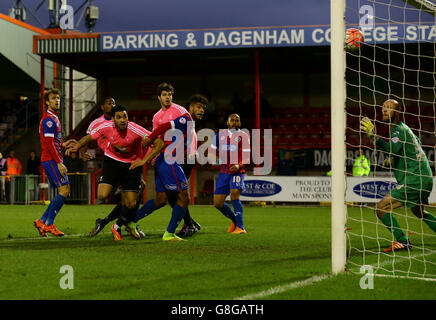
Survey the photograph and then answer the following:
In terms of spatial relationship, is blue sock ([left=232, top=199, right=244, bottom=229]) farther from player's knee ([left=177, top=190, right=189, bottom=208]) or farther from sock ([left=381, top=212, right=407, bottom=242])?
sock ([left=381, top=212, right=407, bottom=242])

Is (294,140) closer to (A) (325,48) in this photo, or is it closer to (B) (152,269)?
(A) (325,48)

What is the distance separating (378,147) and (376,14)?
1.64m

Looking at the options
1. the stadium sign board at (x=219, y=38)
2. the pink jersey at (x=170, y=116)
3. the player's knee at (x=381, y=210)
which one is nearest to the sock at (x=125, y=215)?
the pink jersey at (x=170, y=116)

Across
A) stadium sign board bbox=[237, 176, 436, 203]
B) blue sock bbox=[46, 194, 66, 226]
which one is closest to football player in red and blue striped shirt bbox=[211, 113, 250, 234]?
blue sock bbox=[46, 194, 66, 226]

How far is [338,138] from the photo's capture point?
621 cm

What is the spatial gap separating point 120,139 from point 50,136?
54.4 inches

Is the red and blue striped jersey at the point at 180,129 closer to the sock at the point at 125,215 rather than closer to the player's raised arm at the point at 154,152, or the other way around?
the player's raised arm at the point at 154,152

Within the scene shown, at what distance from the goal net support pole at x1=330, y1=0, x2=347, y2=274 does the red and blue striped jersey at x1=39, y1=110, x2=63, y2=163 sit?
5.10 m

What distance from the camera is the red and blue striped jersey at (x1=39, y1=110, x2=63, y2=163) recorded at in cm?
988

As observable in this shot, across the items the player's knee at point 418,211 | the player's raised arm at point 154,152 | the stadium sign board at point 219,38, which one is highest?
the stadium sign board at point 219,38

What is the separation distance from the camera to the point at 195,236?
10102mm

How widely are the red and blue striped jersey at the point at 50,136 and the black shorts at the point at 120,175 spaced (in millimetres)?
1131

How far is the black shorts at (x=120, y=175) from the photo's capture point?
9.17 m
